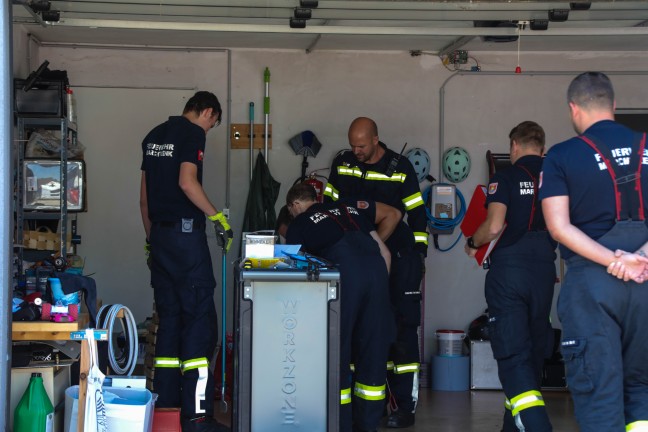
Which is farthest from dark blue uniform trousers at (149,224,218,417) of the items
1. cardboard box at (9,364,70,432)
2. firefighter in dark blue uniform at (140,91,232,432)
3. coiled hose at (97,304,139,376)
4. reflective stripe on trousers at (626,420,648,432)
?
reflective stripe on trousers at (626,420,648,432)

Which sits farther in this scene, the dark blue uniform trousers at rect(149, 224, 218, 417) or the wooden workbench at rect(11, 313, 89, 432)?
the dark blue uniform trousers at rect(149, 224, 218, 417)

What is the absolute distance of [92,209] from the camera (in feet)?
25.9

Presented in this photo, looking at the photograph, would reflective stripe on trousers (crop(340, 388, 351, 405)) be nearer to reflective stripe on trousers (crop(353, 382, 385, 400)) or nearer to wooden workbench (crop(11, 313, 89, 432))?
reflective stripe on trousers (crop(353, 382, 385, 400))

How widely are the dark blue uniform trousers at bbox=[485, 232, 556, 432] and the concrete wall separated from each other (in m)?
3.01

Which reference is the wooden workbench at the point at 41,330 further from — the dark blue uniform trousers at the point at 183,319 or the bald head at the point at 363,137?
the bald head at the point at 363,137

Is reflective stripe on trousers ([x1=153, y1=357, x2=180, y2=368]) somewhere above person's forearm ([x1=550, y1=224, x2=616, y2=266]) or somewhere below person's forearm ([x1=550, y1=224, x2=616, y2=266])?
below

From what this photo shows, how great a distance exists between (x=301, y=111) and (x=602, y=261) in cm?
460

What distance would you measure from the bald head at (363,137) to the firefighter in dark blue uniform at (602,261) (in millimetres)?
2442

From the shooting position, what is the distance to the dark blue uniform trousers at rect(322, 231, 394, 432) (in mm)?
5004

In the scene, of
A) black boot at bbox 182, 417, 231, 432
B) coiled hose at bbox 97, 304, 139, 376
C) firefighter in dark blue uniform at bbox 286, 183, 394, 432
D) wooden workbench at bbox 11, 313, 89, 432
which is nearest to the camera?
wooden workbench at bbox 11, 313, 89, 432

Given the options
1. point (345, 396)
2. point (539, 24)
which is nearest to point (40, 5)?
point (345, 396)

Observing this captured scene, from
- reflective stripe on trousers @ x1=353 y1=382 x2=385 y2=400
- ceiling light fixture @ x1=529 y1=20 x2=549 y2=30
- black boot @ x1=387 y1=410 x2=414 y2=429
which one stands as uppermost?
ceiling light fixture @ x1=529 y1=20 x2=549 y2=30

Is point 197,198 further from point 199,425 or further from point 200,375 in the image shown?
point 199,425

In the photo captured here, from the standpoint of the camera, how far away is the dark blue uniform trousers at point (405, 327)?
6.22m
